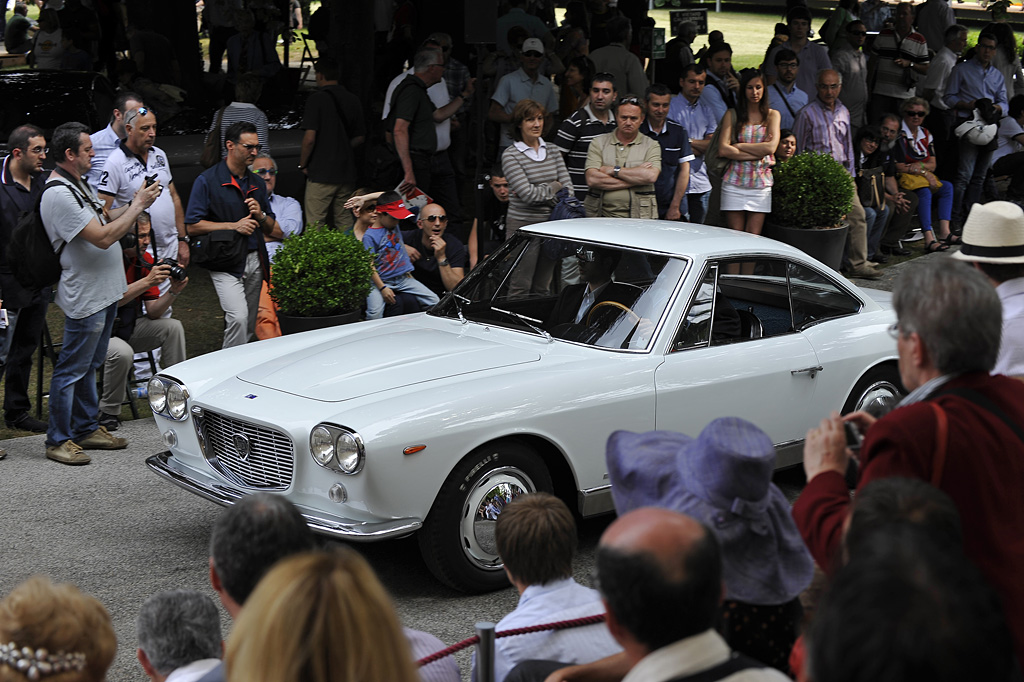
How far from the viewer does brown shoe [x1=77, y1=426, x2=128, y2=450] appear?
7.11 m

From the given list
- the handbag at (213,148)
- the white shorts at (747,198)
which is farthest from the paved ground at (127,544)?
the white shorts at (747,198)

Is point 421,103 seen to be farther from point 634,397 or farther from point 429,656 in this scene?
point 429,656

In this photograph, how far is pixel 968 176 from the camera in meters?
14.5

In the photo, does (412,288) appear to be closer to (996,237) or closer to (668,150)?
(668,150)

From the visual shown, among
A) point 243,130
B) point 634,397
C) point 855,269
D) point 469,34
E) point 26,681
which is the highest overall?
point 469,34

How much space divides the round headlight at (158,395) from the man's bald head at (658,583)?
4069 mm

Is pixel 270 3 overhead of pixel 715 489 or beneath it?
overhead

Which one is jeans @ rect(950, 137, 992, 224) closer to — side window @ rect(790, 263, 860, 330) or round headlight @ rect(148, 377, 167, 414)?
side window @ rect(790, 263, 860, 330)

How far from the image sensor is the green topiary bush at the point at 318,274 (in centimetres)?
758

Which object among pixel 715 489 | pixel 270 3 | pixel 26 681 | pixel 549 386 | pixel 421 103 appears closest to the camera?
pixel 26 681

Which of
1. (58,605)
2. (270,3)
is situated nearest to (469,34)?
(58,605)

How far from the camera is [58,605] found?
2.39m

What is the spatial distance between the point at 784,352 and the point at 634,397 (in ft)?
3.54

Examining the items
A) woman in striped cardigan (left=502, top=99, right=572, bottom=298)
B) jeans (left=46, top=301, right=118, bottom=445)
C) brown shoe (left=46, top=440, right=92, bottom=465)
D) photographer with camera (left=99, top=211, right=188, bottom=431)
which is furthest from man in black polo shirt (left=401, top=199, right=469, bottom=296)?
brown shoe (left=46, top=440, right=92, bottom=465)
